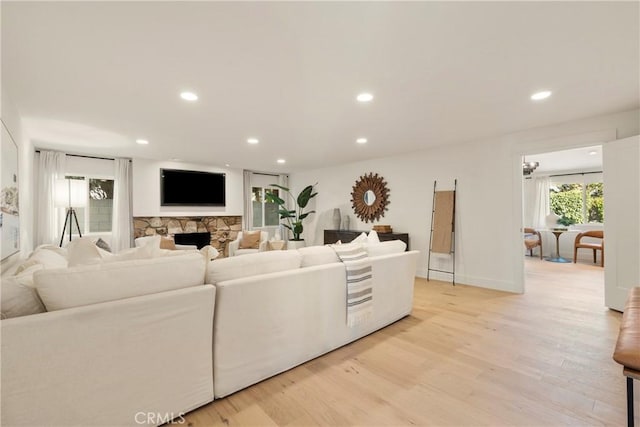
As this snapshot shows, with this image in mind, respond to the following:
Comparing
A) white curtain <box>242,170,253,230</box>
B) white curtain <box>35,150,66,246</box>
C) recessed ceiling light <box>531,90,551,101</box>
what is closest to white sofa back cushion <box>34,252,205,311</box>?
recessed ceiling light <box>531,90,551,101</box>

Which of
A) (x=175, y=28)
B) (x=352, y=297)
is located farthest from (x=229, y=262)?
(x=175, y=28)

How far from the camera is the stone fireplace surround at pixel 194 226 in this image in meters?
5.73

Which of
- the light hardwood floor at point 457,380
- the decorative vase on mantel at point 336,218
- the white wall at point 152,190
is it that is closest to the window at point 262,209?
the white wall at point 152,190

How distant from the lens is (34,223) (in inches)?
177

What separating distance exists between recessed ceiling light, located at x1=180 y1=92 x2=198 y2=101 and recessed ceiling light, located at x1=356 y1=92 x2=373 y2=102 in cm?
157

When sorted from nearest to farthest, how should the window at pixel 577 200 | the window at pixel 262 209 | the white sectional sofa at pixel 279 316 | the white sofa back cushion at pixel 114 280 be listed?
the white sofa back cushion at pixel 114 280, the white sectional sofa at pixel 279 316, the window at pixel 577 200, the window at pixel 262 209

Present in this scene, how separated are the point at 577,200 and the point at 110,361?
10.1m

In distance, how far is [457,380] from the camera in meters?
1.93

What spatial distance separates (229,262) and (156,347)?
2.02 feet

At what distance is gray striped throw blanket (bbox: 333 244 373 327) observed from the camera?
7.95 feet

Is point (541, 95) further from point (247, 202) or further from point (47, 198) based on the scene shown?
point (47, 198)

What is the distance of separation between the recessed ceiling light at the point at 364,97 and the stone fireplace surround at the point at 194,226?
505 cm

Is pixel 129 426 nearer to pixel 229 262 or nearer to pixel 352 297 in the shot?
pixel 229 262

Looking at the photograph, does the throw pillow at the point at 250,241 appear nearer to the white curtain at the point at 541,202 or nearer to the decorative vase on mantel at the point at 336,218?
the decorative vase on mantel at the point at 336,218
